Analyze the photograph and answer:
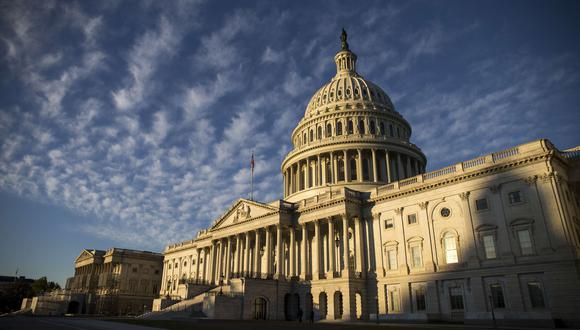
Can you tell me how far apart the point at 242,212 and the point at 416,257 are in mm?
31080

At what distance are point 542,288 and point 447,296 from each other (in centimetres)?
A: 984

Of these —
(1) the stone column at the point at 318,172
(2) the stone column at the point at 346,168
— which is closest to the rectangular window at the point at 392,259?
(2) the stone column at the point at 346,168

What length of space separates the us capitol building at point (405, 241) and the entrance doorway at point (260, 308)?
178 millimetres

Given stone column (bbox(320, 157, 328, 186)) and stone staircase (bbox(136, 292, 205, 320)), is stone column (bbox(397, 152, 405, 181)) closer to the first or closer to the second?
stone column (bbox(320, 157, 328, 186))

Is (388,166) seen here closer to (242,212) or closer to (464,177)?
(464,177)

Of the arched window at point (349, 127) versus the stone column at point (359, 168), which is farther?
the arched window at point (349, 127)

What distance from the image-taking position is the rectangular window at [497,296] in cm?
4152

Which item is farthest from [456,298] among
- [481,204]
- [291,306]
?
[291,306]

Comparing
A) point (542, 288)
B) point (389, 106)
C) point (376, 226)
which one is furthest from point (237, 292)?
point (389, 106)

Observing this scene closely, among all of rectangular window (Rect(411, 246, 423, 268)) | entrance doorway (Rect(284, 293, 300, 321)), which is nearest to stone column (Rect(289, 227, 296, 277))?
entrance doorway (Rect(284, 293, 300, 321))

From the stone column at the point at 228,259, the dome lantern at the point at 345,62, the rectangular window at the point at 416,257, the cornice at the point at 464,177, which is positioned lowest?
the rectangular window at the point at 416,257

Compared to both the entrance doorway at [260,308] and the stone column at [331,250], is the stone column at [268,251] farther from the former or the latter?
the stone column at [331,250]

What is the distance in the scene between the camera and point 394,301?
1976 inches

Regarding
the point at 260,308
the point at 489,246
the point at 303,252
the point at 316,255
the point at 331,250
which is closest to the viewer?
the point at 489,246
